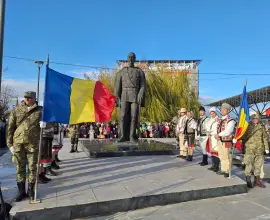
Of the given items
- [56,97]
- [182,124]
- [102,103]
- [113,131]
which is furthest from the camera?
[113,131]

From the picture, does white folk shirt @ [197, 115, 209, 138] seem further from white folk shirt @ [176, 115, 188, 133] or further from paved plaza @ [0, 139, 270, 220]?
paved plaza @ [0, 139, 270, 220]

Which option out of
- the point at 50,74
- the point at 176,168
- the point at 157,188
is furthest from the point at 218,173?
the point at 50,74

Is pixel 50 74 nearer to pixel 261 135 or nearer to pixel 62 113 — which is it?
pixel 62 113

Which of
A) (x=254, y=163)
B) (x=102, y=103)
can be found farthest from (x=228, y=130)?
(x=102, y=103)

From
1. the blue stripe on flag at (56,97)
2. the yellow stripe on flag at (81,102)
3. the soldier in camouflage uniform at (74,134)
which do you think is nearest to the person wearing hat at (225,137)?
the yellow stripe on flag at (81,102)

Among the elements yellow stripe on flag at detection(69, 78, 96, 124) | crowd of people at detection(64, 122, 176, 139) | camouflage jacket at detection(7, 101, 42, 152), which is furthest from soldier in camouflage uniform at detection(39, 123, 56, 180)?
crowd of people at detection(64, 122, 176, 139)

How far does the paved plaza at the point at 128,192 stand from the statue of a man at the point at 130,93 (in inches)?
114

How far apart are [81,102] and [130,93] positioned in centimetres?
491

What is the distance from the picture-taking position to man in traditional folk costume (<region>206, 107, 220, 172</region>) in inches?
284

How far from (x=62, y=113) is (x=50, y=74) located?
73 centimetres

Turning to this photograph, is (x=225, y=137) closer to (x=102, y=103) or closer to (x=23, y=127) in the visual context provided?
(x=102, y=103)

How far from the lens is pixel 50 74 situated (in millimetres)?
5004

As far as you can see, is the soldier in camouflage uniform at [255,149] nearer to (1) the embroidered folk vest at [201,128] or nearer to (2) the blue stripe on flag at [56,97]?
(1) the embroidered folk vest at [201,128]

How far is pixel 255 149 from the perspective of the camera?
664 centimetres
